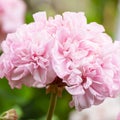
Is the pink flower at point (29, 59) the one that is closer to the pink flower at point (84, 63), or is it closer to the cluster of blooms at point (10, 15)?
the pink flower at point (84, 63)

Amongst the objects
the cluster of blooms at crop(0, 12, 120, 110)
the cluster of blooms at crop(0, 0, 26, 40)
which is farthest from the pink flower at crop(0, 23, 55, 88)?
the cluster of blooms at crop(0, 0, 26, 40)

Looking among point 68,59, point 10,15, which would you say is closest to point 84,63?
point 68,59

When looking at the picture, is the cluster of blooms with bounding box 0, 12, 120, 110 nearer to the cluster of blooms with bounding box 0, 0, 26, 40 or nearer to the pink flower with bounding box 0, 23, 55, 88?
the pink flower with bounding box 0, 23, 55, 88

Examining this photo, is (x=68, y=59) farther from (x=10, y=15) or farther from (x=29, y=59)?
(x=10, y=15)

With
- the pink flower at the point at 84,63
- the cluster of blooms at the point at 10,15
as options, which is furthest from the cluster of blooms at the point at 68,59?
the cluster of blooms at the point at 10,15

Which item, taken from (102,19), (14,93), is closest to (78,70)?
(14,93)

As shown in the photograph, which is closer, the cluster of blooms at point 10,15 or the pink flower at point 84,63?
the pink flower at point 84,63

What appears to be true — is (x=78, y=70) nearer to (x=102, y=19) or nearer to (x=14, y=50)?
(x=14, y=50)
